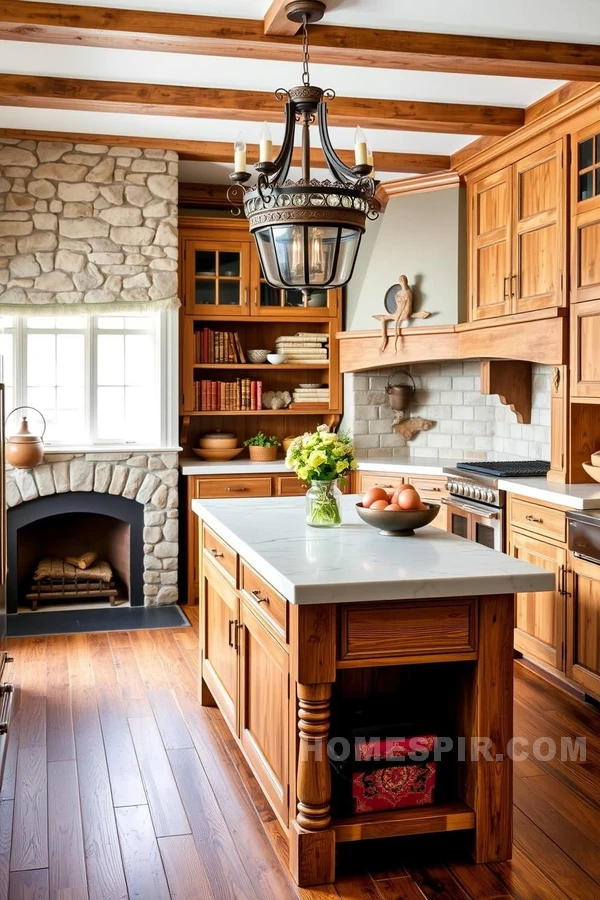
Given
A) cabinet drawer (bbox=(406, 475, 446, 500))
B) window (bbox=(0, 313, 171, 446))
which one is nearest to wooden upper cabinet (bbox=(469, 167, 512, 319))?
cabinet drawer (bbox=(406, 475, 446, 500))

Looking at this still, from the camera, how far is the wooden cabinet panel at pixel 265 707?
2826 millimetres

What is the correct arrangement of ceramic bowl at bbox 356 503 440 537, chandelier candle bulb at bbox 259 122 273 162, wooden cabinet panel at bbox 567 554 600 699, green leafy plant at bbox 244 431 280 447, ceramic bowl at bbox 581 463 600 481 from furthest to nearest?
green leafy plant at bbox 244 431 280 447 < ceramic bowl at bbox 581 463 600 481 < wooden cabinet panel at bbox 567 554 600 699 < ceramic bowl at bbox 356 503 440 537 < chandelier candle bulb at bbox 259 122 273 162

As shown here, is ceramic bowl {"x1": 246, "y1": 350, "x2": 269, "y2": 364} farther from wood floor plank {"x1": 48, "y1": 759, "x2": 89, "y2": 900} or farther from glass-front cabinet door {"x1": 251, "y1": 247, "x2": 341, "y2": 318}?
wood floor plank {"x1": 48, "y1": 759, "x2": 89, "y2": 900}

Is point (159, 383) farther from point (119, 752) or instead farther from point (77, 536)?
point (119, 752)

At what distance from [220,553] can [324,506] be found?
534 millimetres

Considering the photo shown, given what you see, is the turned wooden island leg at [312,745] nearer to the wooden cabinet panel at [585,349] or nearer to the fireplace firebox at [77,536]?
the wooden cabinet panel at [585,349]

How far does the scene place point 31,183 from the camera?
573 centimetres

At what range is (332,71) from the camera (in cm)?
455

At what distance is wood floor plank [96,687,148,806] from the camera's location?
10.7 ft

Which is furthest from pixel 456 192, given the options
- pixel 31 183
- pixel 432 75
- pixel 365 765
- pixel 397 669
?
pixel 365 765

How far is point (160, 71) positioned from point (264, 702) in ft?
10.6

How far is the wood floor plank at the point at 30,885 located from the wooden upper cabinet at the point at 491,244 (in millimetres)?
3998

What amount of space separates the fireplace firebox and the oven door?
208 cm

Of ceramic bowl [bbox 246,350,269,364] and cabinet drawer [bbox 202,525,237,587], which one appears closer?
cabinet drawer [bbox 202,525,237,587]
